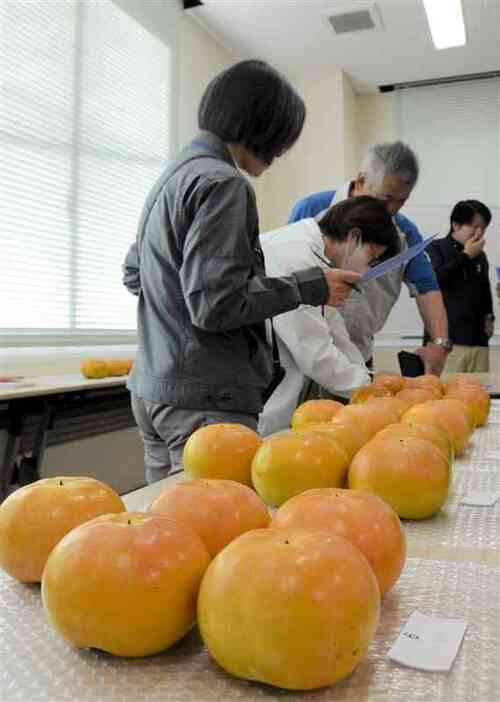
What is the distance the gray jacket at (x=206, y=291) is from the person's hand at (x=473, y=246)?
2802 mm

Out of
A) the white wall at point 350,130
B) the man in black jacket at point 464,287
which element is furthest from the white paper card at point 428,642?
the white wall at point 350,130

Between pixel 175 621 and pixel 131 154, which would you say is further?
pixel 131 154

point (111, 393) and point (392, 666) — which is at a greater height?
point (392, 666)

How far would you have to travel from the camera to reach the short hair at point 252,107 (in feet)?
3.90

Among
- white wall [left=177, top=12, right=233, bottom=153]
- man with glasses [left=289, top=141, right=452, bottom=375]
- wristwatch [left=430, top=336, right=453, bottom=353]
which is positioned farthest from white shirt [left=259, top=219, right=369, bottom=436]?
white wall [left=177, top=12, right=233, bottom=153]

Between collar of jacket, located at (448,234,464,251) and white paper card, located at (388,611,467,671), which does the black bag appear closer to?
white paper card, located at (388,611,467,671)

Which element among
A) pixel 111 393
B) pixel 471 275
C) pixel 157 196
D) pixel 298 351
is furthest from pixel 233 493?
pixel 471 275

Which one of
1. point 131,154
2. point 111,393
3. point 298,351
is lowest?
point 111,393

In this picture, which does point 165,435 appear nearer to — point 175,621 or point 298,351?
point 298,351

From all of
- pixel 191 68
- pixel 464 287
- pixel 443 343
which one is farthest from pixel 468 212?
pixel 191 68

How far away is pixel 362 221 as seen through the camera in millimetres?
1593

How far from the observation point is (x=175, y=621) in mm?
383

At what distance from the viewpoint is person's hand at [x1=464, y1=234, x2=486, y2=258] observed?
3.72 meters

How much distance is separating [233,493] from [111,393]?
8.49 ft
